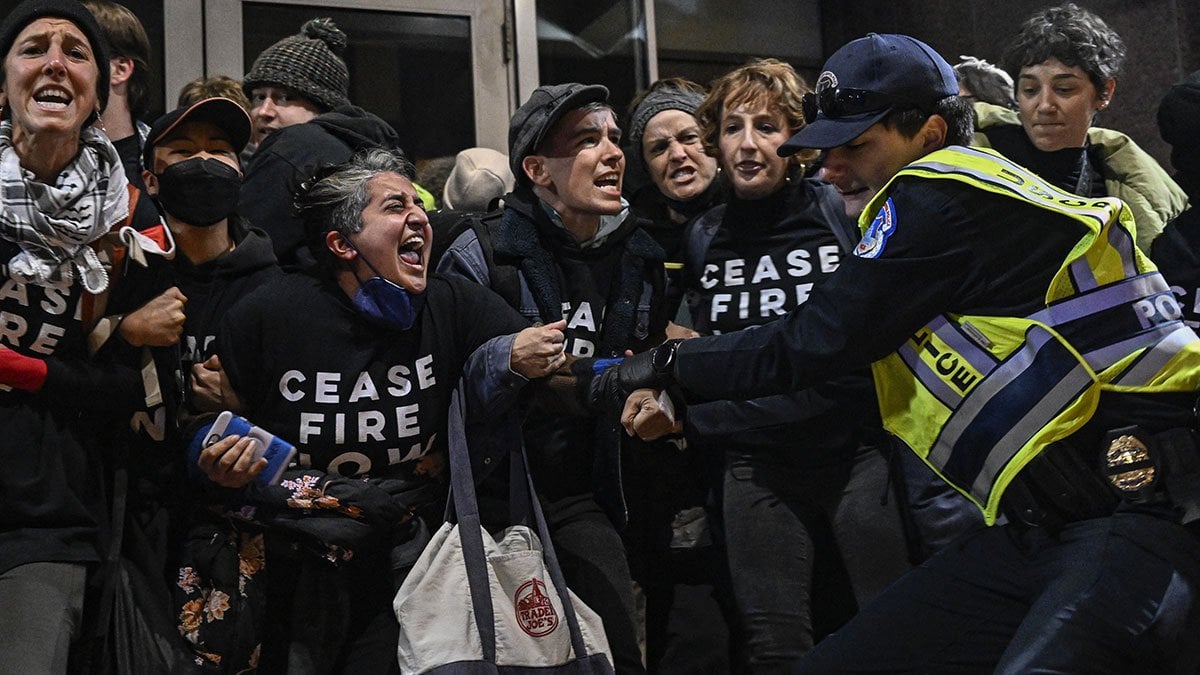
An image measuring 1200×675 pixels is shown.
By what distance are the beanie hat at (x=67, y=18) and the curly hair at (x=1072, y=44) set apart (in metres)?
2.67

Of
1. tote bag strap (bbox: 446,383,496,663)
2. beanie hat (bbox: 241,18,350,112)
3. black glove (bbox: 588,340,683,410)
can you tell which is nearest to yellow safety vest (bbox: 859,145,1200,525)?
black glove (bbox: 588,340,683,410)

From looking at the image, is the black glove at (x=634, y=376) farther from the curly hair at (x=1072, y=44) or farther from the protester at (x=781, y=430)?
the curly hair at (x=1072, y=44)

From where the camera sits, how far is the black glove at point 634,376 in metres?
2.87

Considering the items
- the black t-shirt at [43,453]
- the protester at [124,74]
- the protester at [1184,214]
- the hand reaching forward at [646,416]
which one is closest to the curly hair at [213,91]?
the protester at [124,74]

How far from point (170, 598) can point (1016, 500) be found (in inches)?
72.9

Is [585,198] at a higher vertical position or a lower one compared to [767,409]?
higher

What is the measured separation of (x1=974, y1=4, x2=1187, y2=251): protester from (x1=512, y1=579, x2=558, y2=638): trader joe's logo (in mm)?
2048

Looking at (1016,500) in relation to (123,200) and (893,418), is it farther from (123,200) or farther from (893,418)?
(123,200)

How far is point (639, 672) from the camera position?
3.22 m

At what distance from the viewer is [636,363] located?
2.95 m

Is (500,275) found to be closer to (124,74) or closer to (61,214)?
(61,214)

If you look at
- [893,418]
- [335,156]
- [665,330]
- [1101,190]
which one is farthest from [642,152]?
[893,418]

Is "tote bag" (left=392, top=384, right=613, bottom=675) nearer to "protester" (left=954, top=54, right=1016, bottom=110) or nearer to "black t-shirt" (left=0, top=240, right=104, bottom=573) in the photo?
"black t-shirt" (left=0, top=240, right=104, bottom=573)

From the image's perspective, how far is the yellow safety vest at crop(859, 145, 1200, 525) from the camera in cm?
229
